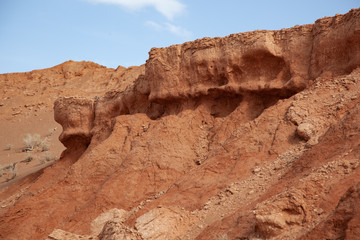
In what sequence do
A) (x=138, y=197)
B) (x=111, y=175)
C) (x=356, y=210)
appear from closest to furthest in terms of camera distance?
(x=356, y=210) → (x=138, y=197) → (x=111, y=175)

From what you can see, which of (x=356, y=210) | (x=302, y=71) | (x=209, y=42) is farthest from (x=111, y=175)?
(x=356, y=210)

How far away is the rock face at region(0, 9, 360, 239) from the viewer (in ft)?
24.2

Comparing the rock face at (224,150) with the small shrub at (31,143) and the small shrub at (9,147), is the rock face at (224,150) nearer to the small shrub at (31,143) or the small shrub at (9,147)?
the small shrub at (31,143)

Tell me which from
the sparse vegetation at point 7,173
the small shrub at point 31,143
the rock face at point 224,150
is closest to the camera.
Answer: the rock face at point 224,150

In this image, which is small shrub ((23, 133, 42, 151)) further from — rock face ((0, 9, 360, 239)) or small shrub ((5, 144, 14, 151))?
rock face ((0, 9, 360, 239))

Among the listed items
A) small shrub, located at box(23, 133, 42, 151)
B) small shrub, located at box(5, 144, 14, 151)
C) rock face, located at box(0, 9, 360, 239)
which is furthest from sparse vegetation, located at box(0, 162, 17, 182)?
small shrub, located at box(5, 144, 14, 151)

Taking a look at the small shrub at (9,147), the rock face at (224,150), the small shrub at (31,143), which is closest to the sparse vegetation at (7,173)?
the small shrub at (31,143)

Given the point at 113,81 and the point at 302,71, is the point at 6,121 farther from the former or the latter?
the point at 302,71

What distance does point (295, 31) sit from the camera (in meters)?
12.0

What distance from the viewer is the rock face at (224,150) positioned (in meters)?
7.38

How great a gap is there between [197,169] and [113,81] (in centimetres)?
2567

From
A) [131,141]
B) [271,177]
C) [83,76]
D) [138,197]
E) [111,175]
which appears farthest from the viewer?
[83,76]

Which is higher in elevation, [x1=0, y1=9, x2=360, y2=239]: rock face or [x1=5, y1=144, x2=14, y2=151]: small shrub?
[x1=0, y1=9, x2=360, y2=239]: rock face

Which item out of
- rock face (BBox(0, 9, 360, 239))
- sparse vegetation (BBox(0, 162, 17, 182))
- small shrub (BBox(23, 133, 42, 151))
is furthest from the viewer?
small shrub (BBox(23, 133, 42, 151))
